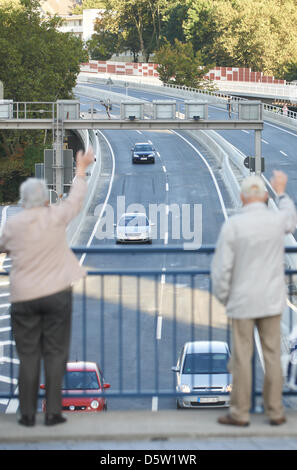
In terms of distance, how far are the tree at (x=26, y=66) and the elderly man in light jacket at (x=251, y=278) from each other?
200ft

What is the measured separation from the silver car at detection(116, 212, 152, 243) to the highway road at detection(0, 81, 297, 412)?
0.93 metres

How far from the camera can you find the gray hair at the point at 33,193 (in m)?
7.03

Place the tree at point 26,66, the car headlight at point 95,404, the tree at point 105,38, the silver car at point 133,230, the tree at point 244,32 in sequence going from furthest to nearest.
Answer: the tree at point 105,38
the tree at point 244,32
the tree at point 26,66
the silver car at point 133,230
the car headlight at point 95,404

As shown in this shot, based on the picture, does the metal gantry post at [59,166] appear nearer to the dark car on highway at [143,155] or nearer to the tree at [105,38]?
the dark car on highway at [143,155]

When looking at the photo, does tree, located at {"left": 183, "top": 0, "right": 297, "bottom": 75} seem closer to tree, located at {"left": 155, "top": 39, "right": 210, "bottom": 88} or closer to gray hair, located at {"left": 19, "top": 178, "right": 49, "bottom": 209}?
tree, located at {"left": 155, "top": 39, "right": 210, "bottom": 88}

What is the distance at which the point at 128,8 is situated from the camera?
456 feet

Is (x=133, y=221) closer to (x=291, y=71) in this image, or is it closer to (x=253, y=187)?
(x=253, y=187)

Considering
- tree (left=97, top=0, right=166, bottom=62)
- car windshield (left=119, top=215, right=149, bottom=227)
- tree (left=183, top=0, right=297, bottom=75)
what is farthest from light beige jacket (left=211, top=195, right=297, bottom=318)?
tree (left=97, top=0, right=166, bottom=62)

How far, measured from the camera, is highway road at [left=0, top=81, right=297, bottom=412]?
28.1 feet

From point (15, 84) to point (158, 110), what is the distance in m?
19.6

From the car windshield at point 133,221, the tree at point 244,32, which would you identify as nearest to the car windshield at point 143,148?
the car windshield at point 133,221

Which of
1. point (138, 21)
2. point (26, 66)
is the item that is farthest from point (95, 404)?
point (138, 21)
